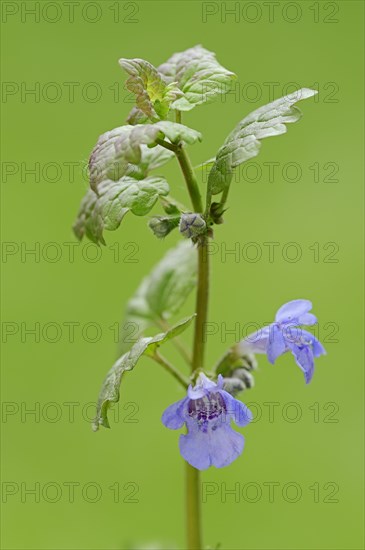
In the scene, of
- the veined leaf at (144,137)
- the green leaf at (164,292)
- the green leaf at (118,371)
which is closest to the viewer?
the veined leaf at (144,137)

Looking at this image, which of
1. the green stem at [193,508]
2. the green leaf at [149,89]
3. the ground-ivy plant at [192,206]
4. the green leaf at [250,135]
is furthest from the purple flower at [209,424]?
the green leaf at [149,89]

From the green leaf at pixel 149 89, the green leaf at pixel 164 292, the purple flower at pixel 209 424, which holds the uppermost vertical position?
the green leaf at pixel 149 89

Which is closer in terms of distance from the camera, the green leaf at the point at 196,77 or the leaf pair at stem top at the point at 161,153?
→ the leaf pair at stem top at the point at 161,153

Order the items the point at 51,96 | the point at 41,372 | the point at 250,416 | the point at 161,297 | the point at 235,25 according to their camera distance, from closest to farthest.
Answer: the point at 250,416 < the point at 161,297 < the point at 41,372 < the point at 51,96 < the point at 235,25

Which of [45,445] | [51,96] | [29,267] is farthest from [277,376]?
[51,96]

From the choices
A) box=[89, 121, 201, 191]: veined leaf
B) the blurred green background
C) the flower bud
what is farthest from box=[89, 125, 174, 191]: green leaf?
the blurred green background

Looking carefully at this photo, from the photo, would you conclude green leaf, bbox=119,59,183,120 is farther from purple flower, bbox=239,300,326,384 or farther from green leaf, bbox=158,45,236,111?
purple flower, bbox=239,300,326,384

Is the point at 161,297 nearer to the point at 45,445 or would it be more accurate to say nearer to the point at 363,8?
the point at 45,445

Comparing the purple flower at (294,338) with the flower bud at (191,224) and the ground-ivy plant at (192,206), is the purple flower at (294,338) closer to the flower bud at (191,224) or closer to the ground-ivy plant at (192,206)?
the ground-ivy plant at (192,206)
